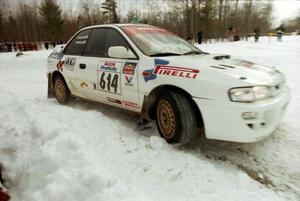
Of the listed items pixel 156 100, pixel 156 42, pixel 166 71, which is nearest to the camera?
pixel 166 71

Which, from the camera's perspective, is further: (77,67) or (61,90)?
(61,90)

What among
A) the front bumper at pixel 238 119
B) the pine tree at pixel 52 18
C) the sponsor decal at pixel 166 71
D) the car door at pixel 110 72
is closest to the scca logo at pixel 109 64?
the car door at pixel 110 72

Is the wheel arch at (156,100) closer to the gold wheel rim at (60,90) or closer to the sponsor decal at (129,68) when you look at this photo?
the sponsor decal at (129,68)

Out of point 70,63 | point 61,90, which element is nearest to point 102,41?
point 70,63

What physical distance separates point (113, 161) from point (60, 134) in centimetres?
92

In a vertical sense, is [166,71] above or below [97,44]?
below

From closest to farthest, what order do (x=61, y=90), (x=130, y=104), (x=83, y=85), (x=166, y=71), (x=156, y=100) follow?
1. (x=166, y=71)
2. (x=156, y=100)
3. (x=130, y=104)
4. (x=83, y=85)
5. (x=61, y=90)

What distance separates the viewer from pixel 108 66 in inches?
157

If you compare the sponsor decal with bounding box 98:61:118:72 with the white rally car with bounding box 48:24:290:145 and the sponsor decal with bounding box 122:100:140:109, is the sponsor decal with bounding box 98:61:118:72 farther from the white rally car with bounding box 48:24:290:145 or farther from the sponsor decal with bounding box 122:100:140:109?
the sponsor decal with bounding box 122:100:140:109

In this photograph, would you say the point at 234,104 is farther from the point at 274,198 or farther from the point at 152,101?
the point at 152,101

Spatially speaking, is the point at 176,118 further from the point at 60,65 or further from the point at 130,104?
the point at 60,65

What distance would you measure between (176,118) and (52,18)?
Result: 4272cm

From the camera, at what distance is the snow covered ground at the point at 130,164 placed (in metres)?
2.46

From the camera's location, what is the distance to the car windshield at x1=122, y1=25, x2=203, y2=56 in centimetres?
367
